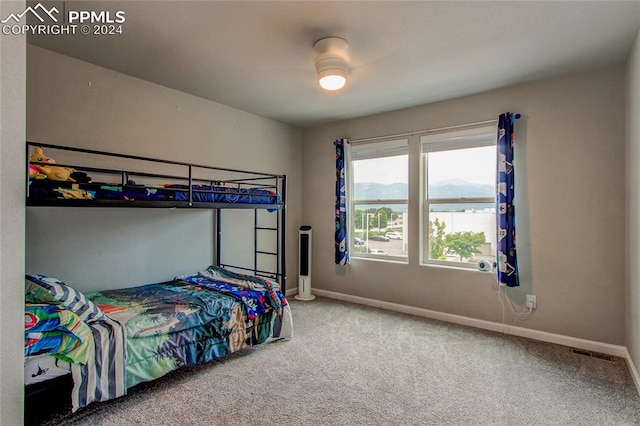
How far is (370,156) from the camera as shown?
14.0 ft

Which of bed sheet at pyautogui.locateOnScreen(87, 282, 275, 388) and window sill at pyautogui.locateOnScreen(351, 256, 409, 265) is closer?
bed sheet at pyautogui.locateOnScreen(87, 282, 275, 388)

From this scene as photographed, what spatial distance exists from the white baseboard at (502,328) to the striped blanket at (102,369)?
9.36 ft

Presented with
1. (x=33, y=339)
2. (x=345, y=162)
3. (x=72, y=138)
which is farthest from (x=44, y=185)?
(x=345, y=162)

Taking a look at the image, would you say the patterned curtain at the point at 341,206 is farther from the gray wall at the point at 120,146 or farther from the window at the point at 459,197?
the gray wall at the point at 120,146

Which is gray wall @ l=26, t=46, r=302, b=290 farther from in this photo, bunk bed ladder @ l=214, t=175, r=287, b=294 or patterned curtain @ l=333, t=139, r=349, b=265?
patterned curtain @ l=333, t=139, r=349, b=265

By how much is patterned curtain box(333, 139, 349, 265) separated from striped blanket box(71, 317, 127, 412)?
107 inches

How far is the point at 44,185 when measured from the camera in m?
1.85

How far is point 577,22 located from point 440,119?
157 centimetres

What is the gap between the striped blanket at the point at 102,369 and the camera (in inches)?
70.4

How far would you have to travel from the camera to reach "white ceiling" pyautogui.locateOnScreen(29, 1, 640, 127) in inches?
78.7

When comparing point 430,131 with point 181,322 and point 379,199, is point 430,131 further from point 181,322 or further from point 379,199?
point 181,322

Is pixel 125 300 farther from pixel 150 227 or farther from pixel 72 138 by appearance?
pixel 72 138

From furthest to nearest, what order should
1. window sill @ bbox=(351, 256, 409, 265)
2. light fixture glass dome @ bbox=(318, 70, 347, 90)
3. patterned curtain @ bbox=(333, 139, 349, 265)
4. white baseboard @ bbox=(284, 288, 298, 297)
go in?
white baseboard @ bbox=(284, 288, 298, 297) < patterned curtain @ bbox=(333, 139, 349, 265) < window sill @ bbox=(351, 256, 409, 265) < light fixture glass dome @ bbox=(318, 70, 347, 90)

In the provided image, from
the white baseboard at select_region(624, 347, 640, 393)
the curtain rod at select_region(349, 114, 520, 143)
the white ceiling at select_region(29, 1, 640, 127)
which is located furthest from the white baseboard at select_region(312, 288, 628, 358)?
the white ceiling at select_region(29, 1, 640, 127)
